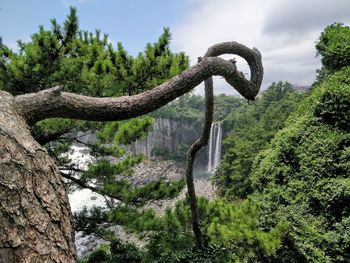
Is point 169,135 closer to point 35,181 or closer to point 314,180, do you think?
point 314,180

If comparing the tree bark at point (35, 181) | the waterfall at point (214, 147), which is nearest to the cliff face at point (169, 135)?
the waterfall at point (214, 147)

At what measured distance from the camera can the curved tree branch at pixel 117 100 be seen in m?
1.50

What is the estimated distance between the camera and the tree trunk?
992 mm

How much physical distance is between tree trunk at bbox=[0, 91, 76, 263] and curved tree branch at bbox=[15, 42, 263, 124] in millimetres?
247

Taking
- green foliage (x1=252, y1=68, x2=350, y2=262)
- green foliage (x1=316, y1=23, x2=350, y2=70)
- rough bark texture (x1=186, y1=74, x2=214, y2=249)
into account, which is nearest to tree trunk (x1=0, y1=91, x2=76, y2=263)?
rough bark texture (x1=186, y1=74, x2=214, y2=249)

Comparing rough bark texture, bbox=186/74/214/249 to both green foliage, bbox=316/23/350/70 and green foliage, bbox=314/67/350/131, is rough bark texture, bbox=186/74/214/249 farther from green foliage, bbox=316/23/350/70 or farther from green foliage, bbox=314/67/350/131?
green foliage, bbox=316/23/350/70

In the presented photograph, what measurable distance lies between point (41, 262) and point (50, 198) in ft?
0.74

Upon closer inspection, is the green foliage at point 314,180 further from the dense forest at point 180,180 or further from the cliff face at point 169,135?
the cliff face at point 169,135

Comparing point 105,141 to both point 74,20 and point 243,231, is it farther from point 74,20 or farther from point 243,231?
point 243,231

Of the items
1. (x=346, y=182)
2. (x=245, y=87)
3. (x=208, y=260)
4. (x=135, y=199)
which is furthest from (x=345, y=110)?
(x=245, y=87)

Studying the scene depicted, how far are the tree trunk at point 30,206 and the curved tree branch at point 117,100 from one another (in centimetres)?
25

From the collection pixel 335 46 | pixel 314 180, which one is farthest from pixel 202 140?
pixel 335 46

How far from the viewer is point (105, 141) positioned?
4629 millimetres

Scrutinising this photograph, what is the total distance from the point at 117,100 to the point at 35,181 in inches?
27.0
